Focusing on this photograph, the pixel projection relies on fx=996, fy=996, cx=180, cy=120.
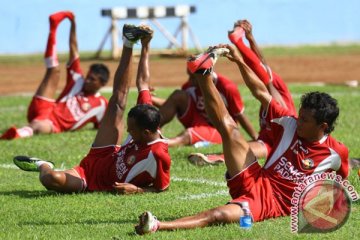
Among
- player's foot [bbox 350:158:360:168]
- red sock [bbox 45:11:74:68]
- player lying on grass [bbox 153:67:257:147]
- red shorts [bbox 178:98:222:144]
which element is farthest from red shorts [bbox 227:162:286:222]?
red sock [bbox 45:11:74:68]

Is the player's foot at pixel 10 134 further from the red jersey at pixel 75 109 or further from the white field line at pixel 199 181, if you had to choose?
the white field line at pixel 199 181

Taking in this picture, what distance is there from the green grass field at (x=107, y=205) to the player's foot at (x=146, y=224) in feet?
0.21

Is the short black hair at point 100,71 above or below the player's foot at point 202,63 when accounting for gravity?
below

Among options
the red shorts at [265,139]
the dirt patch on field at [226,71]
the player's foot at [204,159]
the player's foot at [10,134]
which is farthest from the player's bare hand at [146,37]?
the dirt patch on field at [226,71]

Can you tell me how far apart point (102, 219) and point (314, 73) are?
17910mm

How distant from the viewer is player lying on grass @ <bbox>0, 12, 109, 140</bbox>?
51.2 ft

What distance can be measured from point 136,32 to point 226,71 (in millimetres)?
17101

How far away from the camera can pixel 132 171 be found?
33.1 ft

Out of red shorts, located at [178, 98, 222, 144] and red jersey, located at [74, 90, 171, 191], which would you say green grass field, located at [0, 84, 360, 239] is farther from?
red shorts, located at [178, 98, 222, 144]

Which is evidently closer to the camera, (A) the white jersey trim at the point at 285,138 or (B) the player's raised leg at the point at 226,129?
(B) the player's raised leg at the point at 226,129

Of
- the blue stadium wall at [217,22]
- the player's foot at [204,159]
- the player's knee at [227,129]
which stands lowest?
the blue stadium wall at [217,22]

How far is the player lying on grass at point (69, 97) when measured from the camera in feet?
51.2

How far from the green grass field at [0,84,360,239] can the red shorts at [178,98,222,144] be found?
1.45 ft

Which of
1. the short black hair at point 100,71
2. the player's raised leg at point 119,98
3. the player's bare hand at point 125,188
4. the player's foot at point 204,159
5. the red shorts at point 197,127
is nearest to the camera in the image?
the player's bare hand at point 125,188
